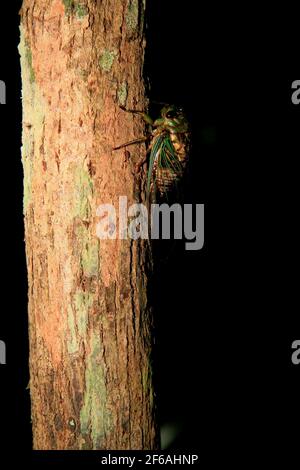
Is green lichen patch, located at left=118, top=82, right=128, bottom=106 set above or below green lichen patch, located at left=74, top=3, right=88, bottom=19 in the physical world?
below

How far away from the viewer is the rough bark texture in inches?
51.6

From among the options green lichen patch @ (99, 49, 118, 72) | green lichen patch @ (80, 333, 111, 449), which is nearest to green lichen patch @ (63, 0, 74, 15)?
green lichen patch @ (99, 49, 118, 72)

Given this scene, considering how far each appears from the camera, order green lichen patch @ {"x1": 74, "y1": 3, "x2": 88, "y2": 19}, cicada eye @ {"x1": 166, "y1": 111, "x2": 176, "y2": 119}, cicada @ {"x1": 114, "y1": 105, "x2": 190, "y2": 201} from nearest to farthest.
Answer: green lichen patch @ {"x1": 74, "y1": 3, "x2": 88, "y2": 19} → cicada @ {"x1": 114, "y1": 105, "x2": 190, "y2": 201} → cicada eye @ {"x1": 166, "y1": 111, "x2": 176, "y2": 119}

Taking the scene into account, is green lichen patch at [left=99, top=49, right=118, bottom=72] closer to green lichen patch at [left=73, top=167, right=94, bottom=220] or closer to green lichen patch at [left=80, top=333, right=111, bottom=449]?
green lichen patch at [left=73, top=167, right=94, bottom=220]

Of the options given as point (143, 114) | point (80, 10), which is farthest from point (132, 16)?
point (143, 114)

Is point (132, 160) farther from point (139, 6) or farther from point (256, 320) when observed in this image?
point (256, 320)

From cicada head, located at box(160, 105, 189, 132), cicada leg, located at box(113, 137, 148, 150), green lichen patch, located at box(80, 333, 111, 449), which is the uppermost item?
cicada head, located at box(160, 105, 189, 132)

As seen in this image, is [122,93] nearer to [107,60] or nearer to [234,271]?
[107,60]

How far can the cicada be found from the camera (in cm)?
146

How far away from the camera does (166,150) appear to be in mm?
1556

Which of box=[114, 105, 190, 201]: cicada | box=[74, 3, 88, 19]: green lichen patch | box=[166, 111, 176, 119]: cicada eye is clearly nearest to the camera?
box=[74, 3, 88, 19]: green lichen patch

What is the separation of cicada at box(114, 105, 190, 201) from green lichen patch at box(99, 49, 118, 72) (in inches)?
5.7

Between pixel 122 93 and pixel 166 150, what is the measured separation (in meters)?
0.28

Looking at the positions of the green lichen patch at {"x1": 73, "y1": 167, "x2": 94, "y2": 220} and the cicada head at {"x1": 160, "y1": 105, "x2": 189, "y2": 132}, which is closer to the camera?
the green lichen patch at {"x1": 73, "y1": 167, "x2": 94, "y2": 220}
